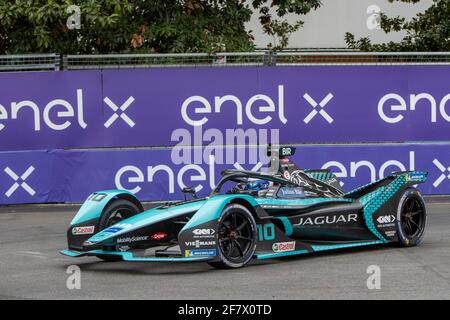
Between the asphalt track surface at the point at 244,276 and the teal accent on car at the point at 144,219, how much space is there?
0.36 metres

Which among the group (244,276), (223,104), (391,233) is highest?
(223,104)

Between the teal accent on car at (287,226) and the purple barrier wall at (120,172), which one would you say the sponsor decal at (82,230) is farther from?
the purple barrier wall at (120,172)

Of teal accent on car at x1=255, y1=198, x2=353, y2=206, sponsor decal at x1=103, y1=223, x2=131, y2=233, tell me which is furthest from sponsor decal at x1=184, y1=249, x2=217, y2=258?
teal accent on car at x1=255, y1=198, x2=353, y2=206

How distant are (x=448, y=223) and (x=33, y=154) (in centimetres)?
619

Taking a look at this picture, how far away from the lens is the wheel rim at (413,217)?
36.5 feet

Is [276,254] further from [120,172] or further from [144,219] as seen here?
[120,172]

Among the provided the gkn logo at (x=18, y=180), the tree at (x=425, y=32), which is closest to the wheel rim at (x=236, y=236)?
the gkn logo at (x=18, y=180)

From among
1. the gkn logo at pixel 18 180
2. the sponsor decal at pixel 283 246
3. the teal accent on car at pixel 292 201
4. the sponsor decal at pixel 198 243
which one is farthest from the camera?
the gkn logo at pixel 18 180

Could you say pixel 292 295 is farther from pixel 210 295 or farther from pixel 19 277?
pixel 19 277

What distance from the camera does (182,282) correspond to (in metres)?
8.85

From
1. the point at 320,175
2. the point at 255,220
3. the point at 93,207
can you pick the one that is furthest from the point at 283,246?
the point at 93,207

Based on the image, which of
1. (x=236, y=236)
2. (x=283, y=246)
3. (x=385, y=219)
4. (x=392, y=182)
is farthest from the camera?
(x=392, y=182)

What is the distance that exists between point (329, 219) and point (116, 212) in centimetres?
216

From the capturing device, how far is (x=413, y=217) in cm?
1121
